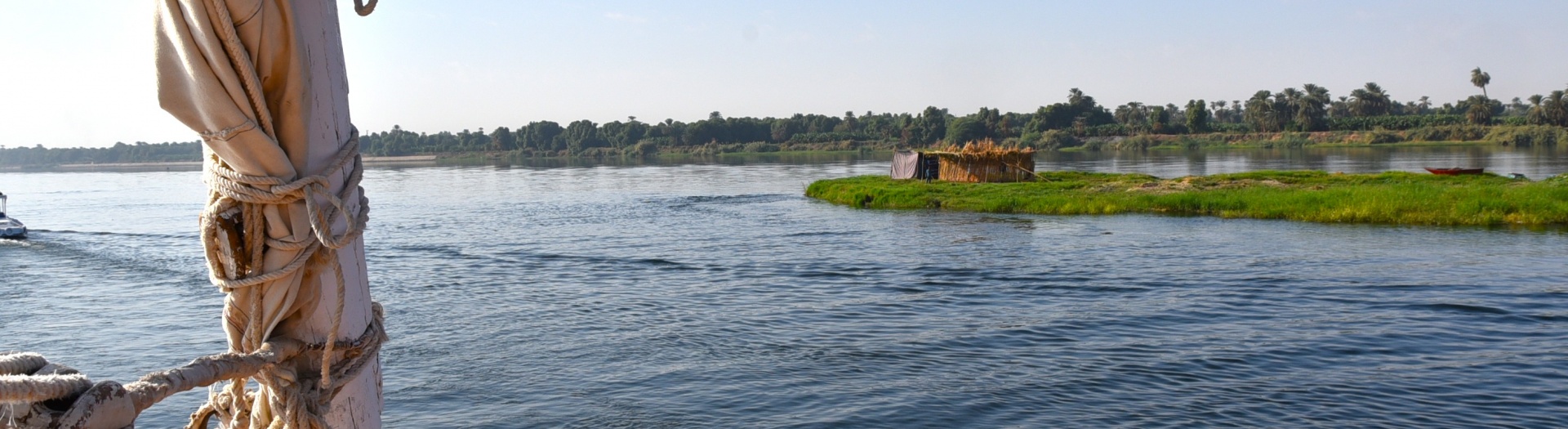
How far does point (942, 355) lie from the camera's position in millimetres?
15992

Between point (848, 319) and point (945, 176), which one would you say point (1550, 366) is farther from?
point (945, 176)

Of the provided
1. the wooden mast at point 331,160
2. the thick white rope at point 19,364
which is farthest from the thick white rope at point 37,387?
the wooden mast at point 331,160

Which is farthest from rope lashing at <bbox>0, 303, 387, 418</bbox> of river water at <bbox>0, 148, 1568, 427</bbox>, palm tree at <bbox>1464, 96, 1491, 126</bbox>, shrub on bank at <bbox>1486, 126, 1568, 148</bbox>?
palm tree at <bbox>1464, 96, 1491, 126</bbox>

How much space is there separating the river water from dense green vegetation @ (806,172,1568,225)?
1.95 metres

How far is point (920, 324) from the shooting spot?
18484mm

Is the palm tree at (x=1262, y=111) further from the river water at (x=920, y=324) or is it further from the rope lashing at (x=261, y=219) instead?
the rope lashing at (x=261, y=219)

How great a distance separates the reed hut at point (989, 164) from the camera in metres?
52.5

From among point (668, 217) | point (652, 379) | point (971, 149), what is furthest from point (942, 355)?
point (971, 149)

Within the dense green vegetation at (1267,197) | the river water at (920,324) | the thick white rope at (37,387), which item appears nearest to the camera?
the thick white rope at (37,387)

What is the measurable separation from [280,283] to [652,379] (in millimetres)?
11226

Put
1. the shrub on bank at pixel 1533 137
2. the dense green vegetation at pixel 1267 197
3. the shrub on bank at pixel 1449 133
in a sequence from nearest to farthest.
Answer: the dense green vegetation at pixel 1267 197, the shrub on bank at pixel 1533 137, the shrub on bank at pixel 1449 133

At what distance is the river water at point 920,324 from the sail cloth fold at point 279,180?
9.03 m

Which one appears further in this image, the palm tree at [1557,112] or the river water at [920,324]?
the palm tree at [1557,112]

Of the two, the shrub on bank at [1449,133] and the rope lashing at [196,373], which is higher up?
the rope lashing at [196,373]
